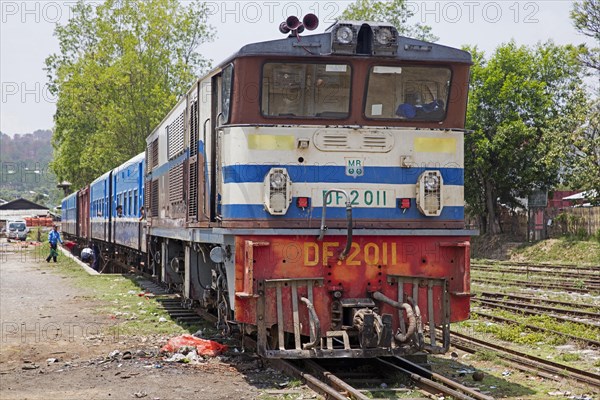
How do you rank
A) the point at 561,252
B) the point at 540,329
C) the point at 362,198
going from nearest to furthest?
the point at 362,198, the point at 540,329, the point at 561,252

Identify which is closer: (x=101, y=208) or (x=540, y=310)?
(x=540, y=310)

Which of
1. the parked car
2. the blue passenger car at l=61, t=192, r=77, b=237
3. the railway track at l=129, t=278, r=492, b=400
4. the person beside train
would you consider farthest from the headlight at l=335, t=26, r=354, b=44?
the parked car

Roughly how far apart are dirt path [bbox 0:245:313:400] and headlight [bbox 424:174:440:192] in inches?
106

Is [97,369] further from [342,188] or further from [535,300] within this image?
[535,300]

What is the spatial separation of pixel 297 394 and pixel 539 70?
3612 centimetres

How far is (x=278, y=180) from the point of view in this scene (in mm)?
8656

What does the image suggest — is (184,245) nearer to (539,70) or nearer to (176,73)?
(176,73)

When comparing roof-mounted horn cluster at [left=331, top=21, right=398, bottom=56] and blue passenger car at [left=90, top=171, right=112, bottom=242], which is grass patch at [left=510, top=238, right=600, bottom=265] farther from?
roof-mounted horn cluster at [left=331, top=21, right=398, bottom=56]

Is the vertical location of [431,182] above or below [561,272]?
above

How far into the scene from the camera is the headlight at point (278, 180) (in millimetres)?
8648

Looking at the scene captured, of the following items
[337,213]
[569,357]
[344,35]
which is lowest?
[569,357]

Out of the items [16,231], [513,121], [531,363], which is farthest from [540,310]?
[16,231]

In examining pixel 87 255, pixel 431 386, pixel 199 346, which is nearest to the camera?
pixel 431 386

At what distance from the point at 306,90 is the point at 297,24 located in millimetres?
724
